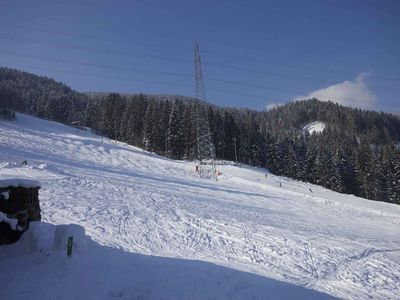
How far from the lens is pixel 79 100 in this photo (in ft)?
449

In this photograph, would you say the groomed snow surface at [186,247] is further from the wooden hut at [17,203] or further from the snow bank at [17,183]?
the snow bank at [17,183]

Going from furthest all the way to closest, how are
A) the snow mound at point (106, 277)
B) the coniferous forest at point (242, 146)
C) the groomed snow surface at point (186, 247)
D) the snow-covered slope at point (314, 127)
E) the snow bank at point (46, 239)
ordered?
the snow-covered slope at point (314, 127) < the coniferous forest at point (242, 146) < the snow bank at point (46, 239) < the groomed snow surface at point (186, 247) < the snow mound at point (106, 277)

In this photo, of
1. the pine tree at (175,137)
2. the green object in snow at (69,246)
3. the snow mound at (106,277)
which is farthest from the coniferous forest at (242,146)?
the green object in snow at (69,246)

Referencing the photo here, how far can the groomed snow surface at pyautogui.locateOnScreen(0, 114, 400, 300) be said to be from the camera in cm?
812

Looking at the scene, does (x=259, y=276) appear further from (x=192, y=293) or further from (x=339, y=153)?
(x=339, y=153)

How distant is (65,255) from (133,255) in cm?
268

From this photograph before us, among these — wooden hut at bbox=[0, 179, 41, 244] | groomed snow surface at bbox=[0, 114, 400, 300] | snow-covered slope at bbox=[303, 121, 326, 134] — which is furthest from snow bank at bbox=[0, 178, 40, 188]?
snow-covered slope at bbox=[303, 121, 326, 134]

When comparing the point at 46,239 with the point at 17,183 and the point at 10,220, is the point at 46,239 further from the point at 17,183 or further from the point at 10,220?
the point at 17,183

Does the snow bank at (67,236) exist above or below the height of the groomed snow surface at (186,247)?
above

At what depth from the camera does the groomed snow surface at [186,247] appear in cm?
812

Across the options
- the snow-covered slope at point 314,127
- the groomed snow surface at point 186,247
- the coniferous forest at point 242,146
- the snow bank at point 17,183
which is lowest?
the groomed snow surface at point 186,247

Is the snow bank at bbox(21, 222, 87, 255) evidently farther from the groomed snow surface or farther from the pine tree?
the pine tree

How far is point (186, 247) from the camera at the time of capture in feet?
43.4

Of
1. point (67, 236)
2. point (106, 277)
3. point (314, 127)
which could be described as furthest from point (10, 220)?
point (314, 127)
